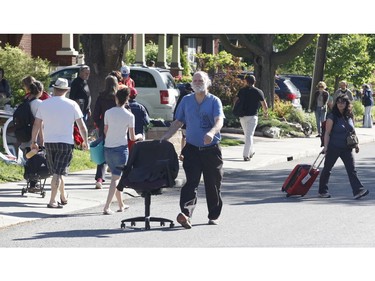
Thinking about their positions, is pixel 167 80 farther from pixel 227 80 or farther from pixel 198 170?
pixel 198 170

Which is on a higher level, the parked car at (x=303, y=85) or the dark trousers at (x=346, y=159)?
the dark trousers at (x=346, y=159)

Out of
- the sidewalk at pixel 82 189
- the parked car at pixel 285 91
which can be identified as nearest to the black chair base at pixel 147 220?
the sidewalk at pixel 82 189

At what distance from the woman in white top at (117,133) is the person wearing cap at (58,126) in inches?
21.2

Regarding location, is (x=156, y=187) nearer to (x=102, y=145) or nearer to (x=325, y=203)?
(x=102, y=145)

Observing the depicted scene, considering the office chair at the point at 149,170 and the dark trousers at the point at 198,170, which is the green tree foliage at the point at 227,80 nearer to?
the dark trousers at the point at 198,170

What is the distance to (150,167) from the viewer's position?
40.2 ft

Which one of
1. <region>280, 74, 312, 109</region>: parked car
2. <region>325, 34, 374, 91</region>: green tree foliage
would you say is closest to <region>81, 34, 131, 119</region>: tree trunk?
<region>280, 74, 312, 109</region>: parked car

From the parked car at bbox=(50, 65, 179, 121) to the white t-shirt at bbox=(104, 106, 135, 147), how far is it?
1487cm

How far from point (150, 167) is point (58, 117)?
2000 millimetres

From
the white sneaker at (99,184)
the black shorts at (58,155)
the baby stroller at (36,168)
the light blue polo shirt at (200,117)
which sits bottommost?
the white sneaker at (99,184)

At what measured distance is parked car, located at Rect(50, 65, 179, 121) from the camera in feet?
93.2

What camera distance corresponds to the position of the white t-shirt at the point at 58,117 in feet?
44.9

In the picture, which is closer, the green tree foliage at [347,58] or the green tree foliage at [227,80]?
the green tree foliage at [227,80]

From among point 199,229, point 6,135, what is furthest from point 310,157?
point 199,229
